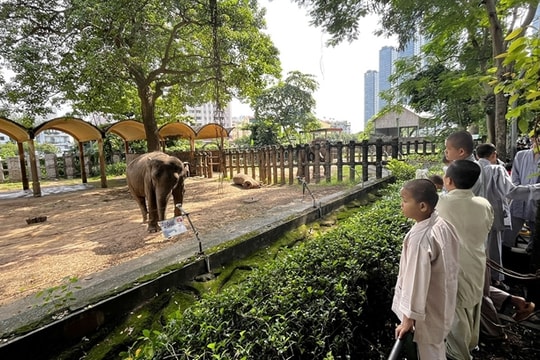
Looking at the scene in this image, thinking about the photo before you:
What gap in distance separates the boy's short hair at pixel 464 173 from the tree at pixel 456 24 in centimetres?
64

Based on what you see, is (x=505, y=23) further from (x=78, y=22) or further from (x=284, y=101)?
(x=284, y=101)

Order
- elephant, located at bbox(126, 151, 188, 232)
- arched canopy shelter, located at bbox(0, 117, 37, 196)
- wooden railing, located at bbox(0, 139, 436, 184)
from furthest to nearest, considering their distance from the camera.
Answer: arched canopy shelter, located at bbox(0, 117, 37, 196)
wooden railing, located at bbox(0, 139, 436, 184)
elephant, located at bbox(126, 151, 188, 232)

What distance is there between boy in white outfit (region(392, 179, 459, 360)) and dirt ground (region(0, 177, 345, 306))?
11.8ft

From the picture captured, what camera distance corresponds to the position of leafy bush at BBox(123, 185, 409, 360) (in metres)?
1.35

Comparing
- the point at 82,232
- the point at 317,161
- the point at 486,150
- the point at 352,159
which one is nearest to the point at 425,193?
the point at 486,150

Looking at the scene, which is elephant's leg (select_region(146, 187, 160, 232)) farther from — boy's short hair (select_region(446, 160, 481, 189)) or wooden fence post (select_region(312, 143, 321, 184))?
wooden fence post (select_region(312, 143, 321, 184))

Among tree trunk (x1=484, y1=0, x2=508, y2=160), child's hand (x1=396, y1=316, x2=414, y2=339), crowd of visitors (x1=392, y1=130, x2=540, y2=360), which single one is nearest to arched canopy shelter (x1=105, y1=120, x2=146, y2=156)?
tree trunk (x1=484, y1=0, x2=508, y2=160)

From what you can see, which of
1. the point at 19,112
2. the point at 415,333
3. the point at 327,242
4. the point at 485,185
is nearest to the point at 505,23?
the point at 485,185

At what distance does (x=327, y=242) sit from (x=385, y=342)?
86 cm

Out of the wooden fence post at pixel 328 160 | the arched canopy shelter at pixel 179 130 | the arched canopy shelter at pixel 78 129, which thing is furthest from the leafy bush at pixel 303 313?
the arched canopy shelter at pixel 179 130

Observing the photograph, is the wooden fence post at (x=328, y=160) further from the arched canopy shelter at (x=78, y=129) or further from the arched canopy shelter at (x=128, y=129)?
the arched canopy shelter at (x=78, y=129)

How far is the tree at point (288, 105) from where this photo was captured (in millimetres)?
22641

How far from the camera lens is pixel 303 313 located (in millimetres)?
1572

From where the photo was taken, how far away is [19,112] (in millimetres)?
9305
